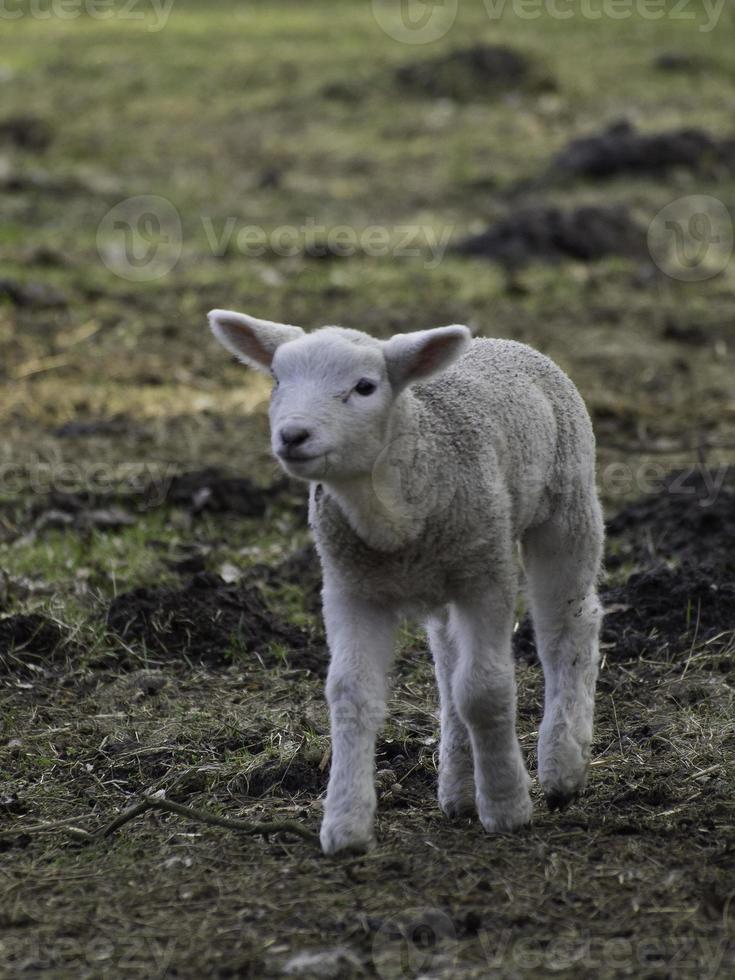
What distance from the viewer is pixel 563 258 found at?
13.0 m

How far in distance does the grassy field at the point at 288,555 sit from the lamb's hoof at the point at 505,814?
8cm

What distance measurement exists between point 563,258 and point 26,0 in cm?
1827

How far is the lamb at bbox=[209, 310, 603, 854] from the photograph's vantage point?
4184mm

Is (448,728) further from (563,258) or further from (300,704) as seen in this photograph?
(563,258)

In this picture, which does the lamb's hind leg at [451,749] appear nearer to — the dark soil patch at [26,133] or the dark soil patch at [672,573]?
the dark soil patch at [672,573]

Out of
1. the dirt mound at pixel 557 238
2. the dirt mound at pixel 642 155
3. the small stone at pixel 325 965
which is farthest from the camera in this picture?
the dirt mound at pixel 642 155

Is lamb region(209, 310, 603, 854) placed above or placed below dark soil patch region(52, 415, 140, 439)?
above

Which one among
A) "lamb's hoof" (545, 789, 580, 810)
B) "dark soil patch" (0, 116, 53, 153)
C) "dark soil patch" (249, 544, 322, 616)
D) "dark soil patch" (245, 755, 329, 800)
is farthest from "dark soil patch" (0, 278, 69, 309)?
"lamb's hoof" (545, 789, 580, 810)

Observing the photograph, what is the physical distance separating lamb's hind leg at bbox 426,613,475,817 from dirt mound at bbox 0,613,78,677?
78.6 inches

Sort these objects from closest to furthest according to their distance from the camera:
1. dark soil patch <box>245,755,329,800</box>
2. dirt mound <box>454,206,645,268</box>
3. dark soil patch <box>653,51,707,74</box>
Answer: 1. dark soil patch <box>245,755,329,800</box>
2. dirt mound <box>454,206,645,268</box>
3. dark soil patch <box>653,51,707,74</box>

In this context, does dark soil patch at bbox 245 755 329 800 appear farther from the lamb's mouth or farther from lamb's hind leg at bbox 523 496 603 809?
the lamb's mouth

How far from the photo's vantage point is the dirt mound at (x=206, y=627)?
6262 millimetres

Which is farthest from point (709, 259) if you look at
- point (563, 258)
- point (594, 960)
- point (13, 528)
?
point (594, 960)

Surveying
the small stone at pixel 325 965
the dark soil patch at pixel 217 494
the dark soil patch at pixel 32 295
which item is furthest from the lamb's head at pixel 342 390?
the dark soil patch at pixel 32 295
